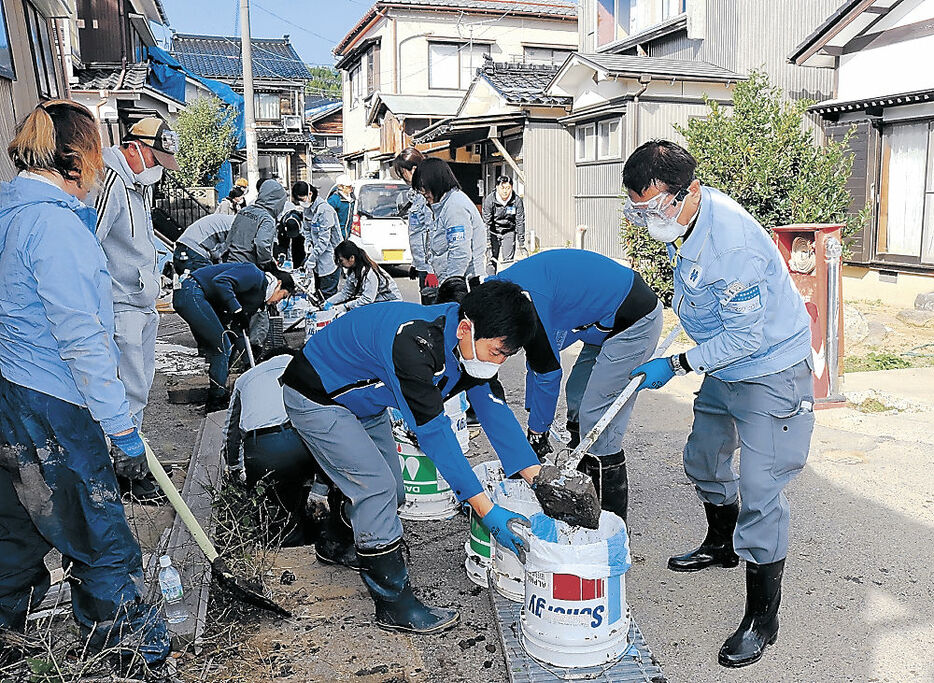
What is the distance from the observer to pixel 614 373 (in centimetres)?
382

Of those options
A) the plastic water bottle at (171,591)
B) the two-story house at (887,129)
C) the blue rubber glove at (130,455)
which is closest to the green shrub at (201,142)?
the two-story house at (887,129)

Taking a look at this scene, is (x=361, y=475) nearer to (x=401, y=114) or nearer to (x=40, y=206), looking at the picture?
(x=40, y=206)

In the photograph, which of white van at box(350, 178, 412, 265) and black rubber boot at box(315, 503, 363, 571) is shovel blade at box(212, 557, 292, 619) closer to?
black rubber boot at box(315, 503, 363, 571)

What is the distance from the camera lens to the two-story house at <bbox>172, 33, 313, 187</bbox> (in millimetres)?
34000

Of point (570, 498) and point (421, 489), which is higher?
point (570, 498)

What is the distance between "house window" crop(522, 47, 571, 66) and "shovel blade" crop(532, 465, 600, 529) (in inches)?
1011

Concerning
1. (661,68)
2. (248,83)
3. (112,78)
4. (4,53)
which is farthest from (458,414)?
(248,83)

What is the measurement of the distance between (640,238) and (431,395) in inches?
325

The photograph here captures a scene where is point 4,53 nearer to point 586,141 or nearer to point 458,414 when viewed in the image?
point 458,414

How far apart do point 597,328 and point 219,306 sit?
12.0 feet

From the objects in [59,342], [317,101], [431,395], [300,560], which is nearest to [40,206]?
[59,342]

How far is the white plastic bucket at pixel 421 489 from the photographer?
4250 mm

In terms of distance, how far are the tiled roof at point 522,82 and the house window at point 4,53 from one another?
1189cm

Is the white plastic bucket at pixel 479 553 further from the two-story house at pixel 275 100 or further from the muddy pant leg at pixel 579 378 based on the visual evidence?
the two-story house at pixel 275 100
